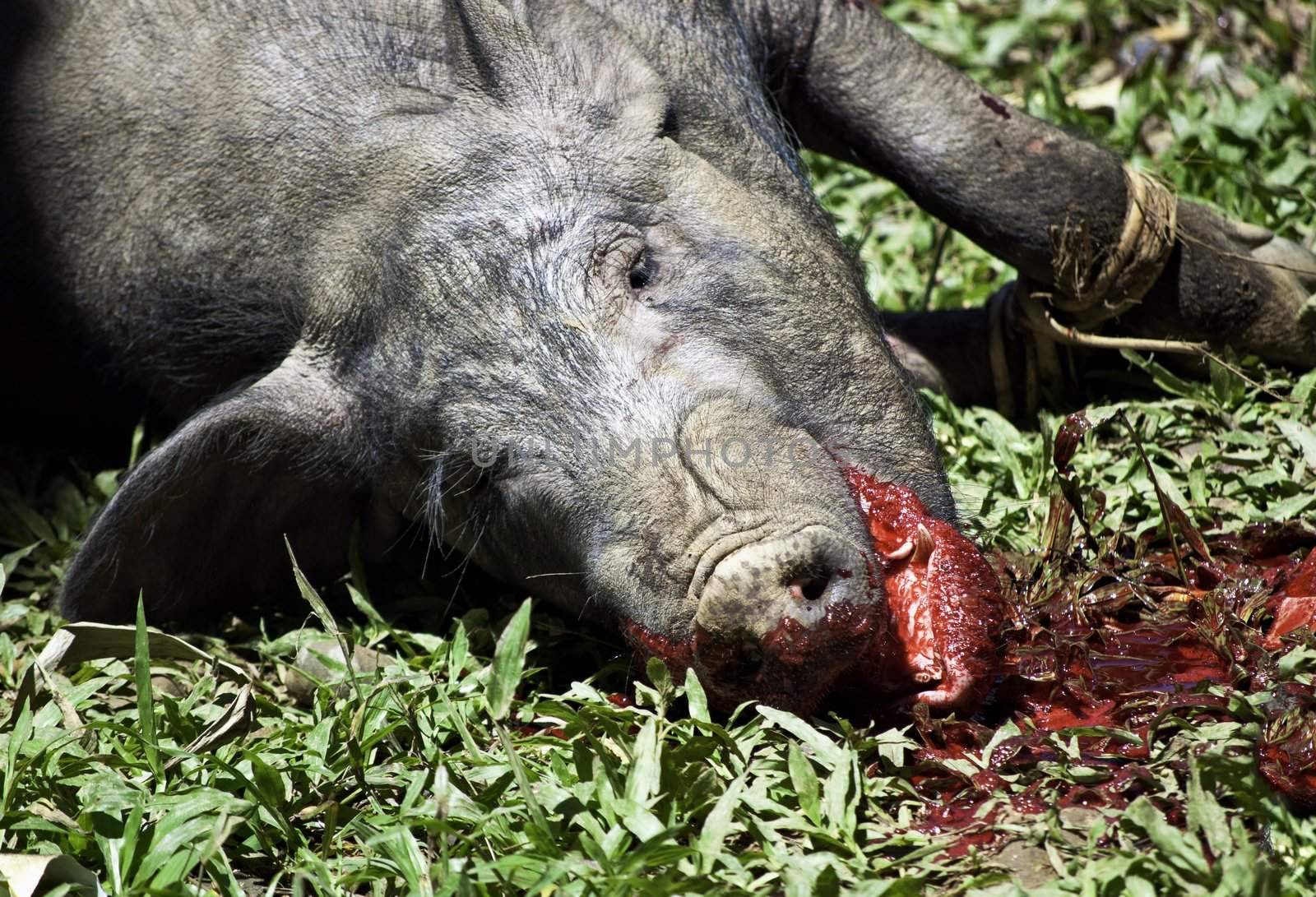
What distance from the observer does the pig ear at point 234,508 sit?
334 centimetres

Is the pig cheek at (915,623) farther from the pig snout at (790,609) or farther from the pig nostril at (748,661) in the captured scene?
the pig nostril at (748,661)

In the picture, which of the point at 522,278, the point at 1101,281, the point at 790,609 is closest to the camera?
the point at 790,609

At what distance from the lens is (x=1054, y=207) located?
3.71 meters

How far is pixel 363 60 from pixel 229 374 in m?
0.82

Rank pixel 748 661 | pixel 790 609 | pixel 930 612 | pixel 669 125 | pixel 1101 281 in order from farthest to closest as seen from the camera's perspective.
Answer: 1. pixel 1101 281
2. pixel 669 125
3. pixel 930 612
4. pixel 748 661
5. pixel 790 609

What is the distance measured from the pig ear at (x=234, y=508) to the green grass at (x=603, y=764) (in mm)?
138

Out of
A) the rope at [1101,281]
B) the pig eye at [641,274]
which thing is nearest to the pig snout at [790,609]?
the pig eye at [641,274]

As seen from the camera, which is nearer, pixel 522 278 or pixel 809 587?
pixel 809 587

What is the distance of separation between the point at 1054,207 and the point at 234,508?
2.03 meters

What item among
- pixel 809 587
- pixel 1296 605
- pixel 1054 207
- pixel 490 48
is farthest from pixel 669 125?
pixel 1296 605

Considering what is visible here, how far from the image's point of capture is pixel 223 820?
2.56 metres

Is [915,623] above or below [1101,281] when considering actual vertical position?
below

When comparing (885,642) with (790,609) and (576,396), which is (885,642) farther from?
(576,396)

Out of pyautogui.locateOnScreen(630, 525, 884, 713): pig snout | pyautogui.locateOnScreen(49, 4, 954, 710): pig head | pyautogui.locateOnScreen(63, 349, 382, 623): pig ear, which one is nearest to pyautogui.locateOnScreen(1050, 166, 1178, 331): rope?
pyautogui.locateOnScreen(49, 4, 954, 710): pig head
